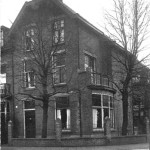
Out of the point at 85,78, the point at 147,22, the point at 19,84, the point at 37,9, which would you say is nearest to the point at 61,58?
the point at 85,78

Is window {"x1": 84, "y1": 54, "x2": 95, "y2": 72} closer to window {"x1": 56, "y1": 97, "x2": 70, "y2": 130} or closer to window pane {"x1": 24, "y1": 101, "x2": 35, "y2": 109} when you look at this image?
window {"x1": 56, "y1": 97, "x2": 70, "y2": 130}

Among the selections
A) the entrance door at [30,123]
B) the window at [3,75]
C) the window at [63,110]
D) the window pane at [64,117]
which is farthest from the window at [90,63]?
the window at [3,75]

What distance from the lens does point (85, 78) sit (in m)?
22.2

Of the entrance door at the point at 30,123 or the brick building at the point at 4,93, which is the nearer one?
the entrance door at the point at 30,123

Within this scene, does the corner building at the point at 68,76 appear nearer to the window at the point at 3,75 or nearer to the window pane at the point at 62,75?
the window pane at the point at 62,75

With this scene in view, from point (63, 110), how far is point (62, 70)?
3.06 m

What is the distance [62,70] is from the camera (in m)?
23.4

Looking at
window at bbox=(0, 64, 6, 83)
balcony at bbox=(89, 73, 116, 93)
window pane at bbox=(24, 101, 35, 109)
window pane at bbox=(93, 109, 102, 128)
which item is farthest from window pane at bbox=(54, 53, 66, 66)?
window at bbox=(0, 64, 6, 83)

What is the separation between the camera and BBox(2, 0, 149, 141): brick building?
67.2ft

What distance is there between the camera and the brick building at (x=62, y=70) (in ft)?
67.2

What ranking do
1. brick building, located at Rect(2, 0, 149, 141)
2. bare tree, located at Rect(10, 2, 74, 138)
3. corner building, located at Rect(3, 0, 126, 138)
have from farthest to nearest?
1. corner building, located at Rect(3, 0, 126, 138)
2. brick building, located at Rect(2, 0, 149, 141)
3. bare tree, located at Rect(10, 2, 74, 138)

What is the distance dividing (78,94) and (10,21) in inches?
278

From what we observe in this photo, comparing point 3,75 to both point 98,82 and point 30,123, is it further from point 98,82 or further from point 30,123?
point 98,82

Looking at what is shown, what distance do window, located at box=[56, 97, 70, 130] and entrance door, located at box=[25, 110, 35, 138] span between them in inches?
101
